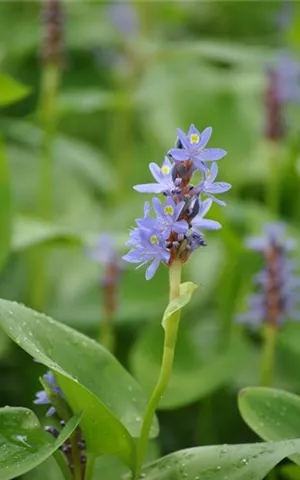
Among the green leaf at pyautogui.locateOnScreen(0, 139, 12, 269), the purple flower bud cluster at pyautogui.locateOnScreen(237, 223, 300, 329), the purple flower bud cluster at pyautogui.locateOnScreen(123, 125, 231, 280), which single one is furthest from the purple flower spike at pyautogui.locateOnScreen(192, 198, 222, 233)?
the green leaf at pyautogui.locateOnScreen(0, 139, 12, 269)

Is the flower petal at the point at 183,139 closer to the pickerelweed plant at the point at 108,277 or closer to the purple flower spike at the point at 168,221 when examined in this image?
the purple flower spike at the point at 168,221

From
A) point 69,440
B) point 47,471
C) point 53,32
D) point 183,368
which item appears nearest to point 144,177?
point 53,32

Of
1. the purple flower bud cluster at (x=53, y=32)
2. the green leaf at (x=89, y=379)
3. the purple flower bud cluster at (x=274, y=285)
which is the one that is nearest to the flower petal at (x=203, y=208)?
the green leaf at (x=89, y=379)

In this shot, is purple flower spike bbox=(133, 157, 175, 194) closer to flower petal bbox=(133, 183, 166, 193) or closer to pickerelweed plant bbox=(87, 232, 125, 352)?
flower petal bbox=(133, 183, 166, 193)

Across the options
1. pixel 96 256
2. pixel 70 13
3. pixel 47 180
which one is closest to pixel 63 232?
pixel 96 256

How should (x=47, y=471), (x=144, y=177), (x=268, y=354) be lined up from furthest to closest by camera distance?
(x=144, y=177), (x=268, y=354), (x=47, y=471)

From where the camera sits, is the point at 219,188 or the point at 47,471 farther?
the point at 47,471

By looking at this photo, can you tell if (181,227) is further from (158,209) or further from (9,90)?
(9,90)
